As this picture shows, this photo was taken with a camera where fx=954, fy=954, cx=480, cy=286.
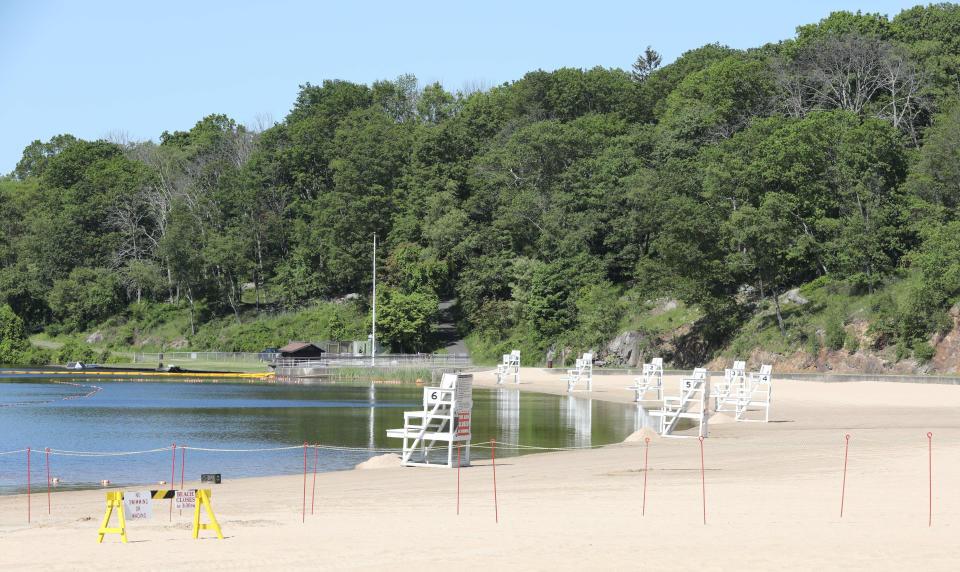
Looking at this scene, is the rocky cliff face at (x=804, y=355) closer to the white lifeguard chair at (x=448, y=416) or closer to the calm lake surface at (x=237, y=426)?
the calm lake surface at (x=237, y=426)

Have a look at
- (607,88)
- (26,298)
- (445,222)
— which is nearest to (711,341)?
(445,222)

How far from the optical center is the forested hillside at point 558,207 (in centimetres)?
6856

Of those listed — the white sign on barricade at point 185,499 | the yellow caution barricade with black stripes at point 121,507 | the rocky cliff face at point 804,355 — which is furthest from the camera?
the rocky cliff face at point 804,355

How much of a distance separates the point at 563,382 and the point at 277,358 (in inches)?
1193

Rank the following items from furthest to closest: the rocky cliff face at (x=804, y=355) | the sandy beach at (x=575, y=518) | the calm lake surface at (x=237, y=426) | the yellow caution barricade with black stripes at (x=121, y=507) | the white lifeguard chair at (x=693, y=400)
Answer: the rocky cliff face at (x=804, y=355) < the white lifeguard chair at (x=693, y=400) < the calm lake surface at (x=237, y=426) < the yellow caution barricade with black stripes at (x=121, y=507) < the sandy beach at (x=575, y=518)

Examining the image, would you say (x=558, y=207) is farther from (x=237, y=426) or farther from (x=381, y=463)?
(x=381, y=463)

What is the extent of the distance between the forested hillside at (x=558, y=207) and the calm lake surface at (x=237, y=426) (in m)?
22.4

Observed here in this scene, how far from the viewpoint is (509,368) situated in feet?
228

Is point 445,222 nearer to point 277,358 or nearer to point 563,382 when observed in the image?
point 277,358

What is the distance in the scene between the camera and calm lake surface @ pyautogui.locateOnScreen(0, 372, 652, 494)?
1073 inches

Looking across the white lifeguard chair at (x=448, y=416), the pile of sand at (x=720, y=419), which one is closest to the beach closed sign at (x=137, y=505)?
the white lifeguard chair at (x=448, y=416)

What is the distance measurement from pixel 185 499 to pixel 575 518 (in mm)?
6382

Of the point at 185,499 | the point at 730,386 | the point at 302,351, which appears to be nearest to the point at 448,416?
the point at 185,499

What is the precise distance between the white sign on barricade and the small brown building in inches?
2882
